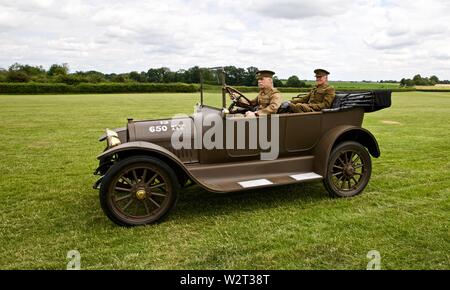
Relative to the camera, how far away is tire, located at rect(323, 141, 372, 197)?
210 inches

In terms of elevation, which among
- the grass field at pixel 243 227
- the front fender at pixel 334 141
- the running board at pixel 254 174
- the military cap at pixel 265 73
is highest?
the military cap at pixel 265 73

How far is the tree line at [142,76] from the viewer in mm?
5461

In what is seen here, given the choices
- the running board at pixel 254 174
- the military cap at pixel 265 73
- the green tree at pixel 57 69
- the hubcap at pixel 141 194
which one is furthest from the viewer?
the green tree at pixel 57 69

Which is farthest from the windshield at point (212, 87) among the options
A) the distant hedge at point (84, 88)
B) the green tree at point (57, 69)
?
the green tree at point (57, 69)

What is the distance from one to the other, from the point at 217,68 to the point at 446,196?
12.0 feet

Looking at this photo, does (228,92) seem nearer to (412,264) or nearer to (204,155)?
(204,155)

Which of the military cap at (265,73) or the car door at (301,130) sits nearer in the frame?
the car door at (301,130)

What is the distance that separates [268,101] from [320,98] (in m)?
0.90

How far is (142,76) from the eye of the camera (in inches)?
2670

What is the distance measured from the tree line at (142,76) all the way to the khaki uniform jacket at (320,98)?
0.56 m

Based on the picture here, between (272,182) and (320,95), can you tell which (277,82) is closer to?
(320,95)

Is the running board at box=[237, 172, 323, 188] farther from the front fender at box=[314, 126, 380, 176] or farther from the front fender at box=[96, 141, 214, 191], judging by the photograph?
the front fender at box=[96, 141, 214, 191]

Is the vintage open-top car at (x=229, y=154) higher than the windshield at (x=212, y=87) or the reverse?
the reverse

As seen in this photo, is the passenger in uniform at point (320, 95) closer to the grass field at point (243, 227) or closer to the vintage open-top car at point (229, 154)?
the vintage open-top car at point (229, 154)
